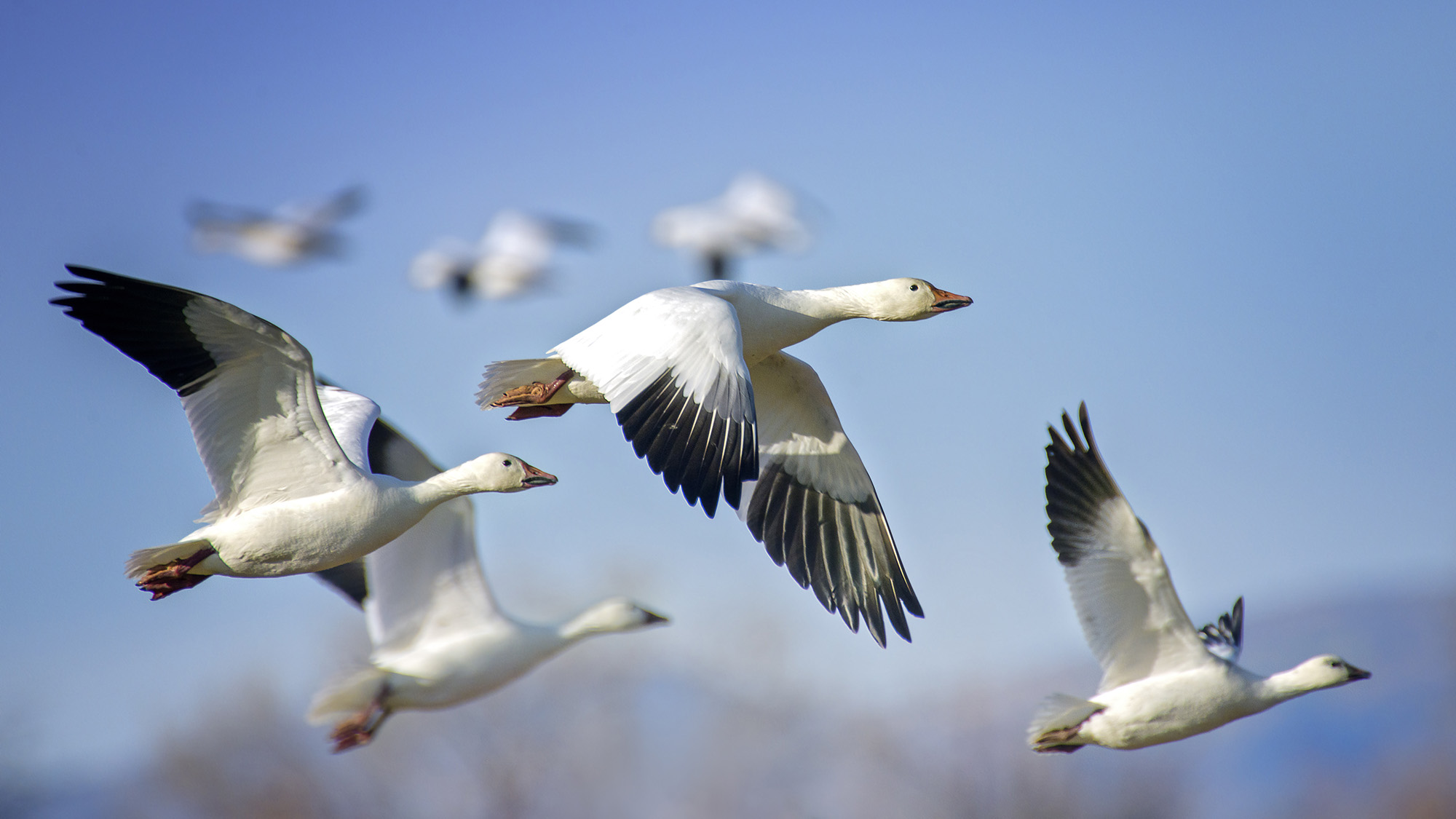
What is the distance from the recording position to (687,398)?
527cm

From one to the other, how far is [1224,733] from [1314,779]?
33.5 ft

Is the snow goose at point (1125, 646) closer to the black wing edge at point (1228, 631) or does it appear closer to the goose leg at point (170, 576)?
the black wing edge at point (1228, 631)

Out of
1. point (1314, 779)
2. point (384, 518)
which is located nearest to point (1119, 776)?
point (1314, 779)

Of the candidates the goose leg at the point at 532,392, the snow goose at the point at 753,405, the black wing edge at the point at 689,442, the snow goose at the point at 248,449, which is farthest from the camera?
the goose leg at the point at 532,392

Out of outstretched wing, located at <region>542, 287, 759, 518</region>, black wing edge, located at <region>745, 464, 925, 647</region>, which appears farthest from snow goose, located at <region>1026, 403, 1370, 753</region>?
outstretched wing, located at <region>542, 287, 759, 518</region>

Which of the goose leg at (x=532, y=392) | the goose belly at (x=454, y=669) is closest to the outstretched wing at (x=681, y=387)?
the goose leg at (x=532, y=392)

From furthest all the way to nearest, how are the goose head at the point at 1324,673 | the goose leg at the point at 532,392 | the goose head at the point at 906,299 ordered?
1. the goose head at the point at 1324,673
2. the goose head at the point at 906,299
3. the goose leg at the point at 532,392

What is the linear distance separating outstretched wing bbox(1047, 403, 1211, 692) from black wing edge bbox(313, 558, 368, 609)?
15.0 feet

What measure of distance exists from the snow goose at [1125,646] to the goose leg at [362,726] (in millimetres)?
4224

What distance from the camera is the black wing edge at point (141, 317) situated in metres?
5.29

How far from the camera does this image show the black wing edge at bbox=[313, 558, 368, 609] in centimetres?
847

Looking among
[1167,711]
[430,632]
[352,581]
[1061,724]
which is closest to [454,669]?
[430,632]

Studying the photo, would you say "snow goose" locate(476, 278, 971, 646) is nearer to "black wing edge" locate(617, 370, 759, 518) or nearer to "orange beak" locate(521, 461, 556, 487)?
"black wing edge" locate(617, 370, 759, 518)

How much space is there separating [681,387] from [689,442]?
0.85 feet
